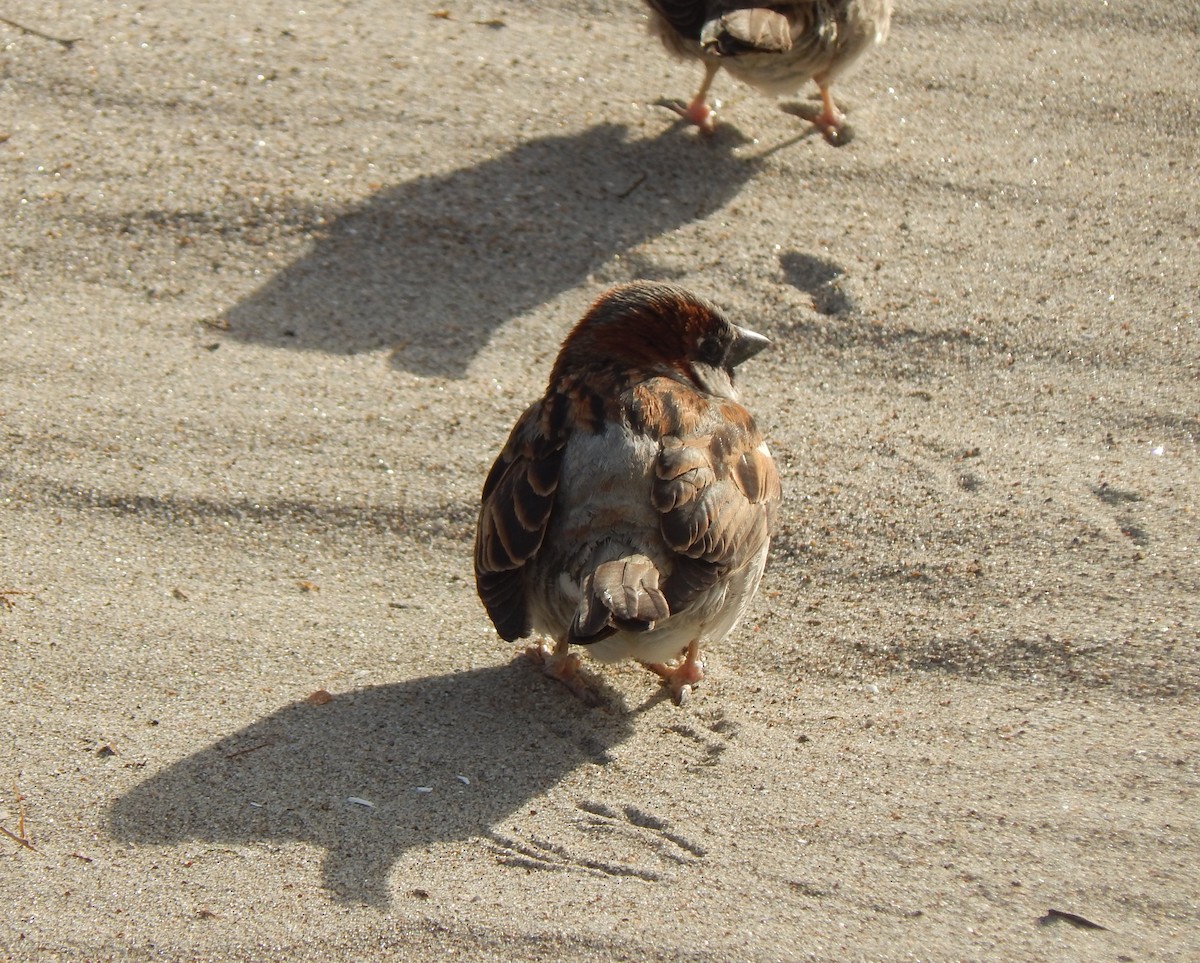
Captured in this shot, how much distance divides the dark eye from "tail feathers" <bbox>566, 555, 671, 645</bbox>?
1.27 meters

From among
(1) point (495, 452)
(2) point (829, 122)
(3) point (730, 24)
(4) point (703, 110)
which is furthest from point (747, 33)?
(1) point (495, 452)

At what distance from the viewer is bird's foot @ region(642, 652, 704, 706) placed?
16.9 ft

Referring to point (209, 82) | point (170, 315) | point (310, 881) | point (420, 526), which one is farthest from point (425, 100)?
point (310, 881)

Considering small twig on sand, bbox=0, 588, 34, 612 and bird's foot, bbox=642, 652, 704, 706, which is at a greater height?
bird's foot, bbox=642, 652, 704, 706

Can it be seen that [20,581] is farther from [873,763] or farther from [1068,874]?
[1068,874]

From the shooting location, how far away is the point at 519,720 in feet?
16.3

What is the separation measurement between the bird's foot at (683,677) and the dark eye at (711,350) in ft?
3.63

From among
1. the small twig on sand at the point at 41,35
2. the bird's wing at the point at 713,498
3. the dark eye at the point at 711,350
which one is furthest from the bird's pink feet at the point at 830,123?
the small twig on sand at the point at 41,35

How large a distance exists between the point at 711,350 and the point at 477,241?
6.60ft

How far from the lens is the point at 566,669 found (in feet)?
17.0

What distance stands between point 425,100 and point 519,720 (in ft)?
13.4

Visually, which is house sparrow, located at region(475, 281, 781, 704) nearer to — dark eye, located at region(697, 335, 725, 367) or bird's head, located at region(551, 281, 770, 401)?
bird's head, located at region(551, 281, 770, 401)

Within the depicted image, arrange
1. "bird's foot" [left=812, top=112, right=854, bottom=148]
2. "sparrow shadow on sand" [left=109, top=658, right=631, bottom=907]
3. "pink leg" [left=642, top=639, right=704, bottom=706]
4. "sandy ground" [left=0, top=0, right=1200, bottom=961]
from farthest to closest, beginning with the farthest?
"bird's foot" [left=812, top=112, right=854, bottom=148]
"pink leg" [left=642, top=639, right=704, bottom=706]
"sparrow shadow on sand" [left=109, top=658, right=631, bottom=907]
"sandy ground" [left=0, top=0, right=1200, bottom=961]

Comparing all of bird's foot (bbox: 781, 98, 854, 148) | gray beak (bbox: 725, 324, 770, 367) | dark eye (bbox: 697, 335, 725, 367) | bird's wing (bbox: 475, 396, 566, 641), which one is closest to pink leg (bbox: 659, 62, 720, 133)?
bird's foot (bbox: 781, 98, 854, 148)
